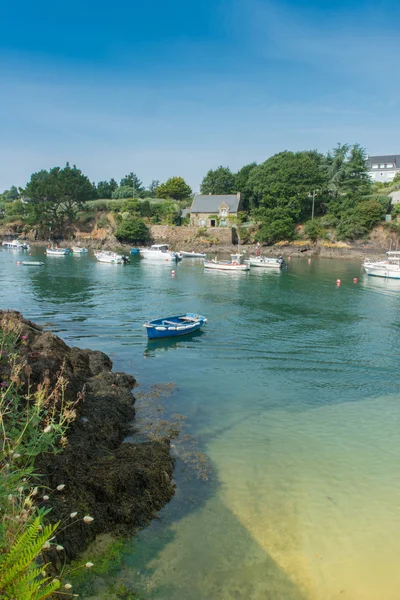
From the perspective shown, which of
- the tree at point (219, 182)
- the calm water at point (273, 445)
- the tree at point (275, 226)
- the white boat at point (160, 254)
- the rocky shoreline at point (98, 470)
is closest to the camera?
the calm water at point (273, 445)

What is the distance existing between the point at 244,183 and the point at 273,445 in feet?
310

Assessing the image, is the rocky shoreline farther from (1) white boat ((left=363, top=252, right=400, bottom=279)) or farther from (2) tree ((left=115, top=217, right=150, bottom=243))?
(2) tree ((left=115, top=217, right=150, bottom=243))

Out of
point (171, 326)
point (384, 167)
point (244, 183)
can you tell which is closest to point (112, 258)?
point (171, 326)

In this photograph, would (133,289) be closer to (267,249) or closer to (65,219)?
(267,249)

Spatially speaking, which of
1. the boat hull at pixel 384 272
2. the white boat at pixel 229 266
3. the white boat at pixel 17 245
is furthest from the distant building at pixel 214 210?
the boat hull at pixel 384 272

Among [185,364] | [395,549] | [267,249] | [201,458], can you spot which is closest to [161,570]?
[201,458]

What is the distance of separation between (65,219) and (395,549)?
106 meters

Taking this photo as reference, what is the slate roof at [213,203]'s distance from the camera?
9438 cm

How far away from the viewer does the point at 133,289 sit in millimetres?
42406

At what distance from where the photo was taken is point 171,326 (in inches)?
960

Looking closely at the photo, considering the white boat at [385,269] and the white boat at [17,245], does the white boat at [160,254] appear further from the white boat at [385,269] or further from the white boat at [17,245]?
the white boat at [385,269]

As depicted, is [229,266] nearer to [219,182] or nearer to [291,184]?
[291,184]

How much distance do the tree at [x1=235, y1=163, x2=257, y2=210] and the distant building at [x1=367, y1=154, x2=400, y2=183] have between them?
51.1 metres

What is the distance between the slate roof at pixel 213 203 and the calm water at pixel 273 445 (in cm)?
6311
